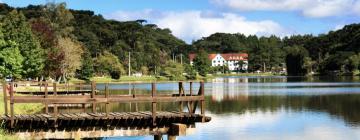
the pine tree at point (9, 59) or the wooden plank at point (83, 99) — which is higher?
the pine tree at point (9, 59)

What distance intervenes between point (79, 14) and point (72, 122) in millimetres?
175977

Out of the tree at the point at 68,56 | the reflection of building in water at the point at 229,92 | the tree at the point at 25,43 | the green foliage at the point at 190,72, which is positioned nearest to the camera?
the tree at the point at 25,43

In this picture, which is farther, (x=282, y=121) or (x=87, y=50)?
(x=87, y=50)

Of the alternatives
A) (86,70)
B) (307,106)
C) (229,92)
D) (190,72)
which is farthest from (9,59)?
(190,72)

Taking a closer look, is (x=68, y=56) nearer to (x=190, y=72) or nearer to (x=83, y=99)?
(x=190, y=72)

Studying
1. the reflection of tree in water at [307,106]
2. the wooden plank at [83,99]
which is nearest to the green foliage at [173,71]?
the reflection of tree in water at [307,106]

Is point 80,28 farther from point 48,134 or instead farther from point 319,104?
point 48,134

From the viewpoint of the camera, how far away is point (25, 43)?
6475 centimetres

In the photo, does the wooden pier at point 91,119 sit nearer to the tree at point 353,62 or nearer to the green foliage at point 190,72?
the green foliage at point 190,72

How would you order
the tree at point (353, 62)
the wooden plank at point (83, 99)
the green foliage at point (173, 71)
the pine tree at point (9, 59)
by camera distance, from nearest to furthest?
the wooden plank at point (83, 99), the pine tree at point (9, 59), the green foliage at point (173, 71), the tree at point (353, 62)

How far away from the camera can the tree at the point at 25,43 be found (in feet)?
205

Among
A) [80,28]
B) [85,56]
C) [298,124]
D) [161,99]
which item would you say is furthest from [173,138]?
[80,28]

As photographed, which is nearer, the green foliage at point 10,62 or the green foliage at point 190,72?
the green foliage at point 10,62

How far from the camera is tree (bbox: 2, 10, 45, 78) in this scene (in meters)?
62.6
